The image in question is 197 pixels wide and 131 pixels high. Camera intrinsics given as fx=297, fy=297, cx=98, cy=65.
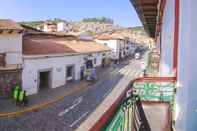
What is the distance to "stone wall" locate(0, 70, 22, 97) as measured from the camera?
1650 cm

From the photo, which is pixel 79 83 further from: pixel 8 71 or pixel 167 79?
pixel 167 79

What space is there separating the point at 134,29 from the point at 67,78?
375 ft

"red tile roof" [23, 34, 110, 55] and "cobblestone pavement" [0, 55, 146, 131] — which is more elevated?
"red tile roof" [23, 34, 110, 55]

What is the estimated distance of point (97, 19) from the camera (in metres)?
160

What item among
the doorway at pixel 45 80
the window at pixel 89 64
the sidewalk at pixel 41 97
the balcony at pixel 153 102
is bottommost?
the sidewalk at pixel 41 97

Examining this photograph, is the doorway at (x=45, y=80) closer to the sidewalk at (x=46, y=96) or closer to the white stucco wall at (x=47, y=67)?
the white stucco wall at (x=47, y=67)

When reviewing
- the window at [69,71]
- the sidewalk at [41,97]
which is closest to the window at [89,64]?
the window at [69,71]

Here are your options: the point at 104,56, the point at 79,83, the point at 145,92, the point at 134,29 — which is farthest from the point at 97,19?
the point at 145,92

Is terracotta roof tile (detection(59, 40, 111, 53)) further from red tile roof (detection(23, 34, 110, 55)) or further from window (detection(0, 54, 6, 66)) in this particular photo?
window (detection(0, 54, 6, 66))

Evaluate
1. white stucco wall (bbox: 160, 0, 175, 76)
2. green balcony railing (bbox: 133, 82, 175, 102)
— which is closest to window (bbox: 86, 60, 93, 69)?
white stucco wall (bbox: 160, 0, 175, 76)

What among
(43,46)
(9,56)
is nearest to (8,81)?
(9,56)

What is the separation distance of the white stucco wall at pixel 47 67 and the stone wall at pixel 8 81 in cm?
71

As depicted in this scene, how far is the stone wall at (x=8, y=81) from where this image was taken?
1650 cm

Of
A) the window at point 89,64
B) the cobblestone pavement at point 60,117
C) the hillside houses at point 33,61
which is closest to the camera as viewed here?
the cobblestone pavement at point 60,117
